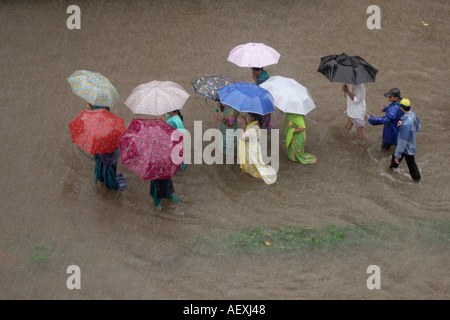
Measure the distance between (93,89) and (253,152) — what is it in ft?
8.03

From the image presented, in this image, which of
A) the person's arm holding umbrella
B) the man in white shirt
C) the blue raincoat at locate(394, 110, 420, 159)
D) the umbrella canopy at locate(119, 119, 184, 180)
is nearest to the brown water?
the man in white shirt

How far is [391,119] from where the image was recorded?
343 inches

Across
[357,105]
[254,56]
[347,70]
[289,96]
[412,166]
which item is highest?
[254,56]

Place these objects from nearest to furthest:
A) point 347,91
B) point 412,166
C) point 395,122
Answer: point 412,166
point 395,122
point 347,91

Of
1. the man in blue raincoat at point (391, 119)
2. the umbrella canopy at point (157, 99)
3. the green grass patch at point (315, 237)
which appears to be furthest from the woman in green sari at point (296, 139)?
the umbrella canopy at point (157, 99)

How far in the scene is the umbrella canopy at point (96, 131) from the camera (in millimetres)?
7297

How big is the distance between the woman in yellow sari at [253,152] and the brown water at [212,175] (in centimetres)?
16

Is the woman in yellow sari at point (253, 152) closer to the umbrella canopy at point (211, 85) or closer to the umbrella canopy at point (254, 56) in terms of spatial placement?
the umbrella canopy at point (211, 85)

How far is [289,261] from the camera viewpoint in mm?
7277

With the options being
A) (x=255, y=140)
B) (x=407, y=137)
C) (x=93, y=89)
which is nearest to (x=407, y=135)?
(x=407, y=137)

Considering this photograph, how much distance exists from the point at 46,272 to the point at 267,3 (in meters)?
8.30

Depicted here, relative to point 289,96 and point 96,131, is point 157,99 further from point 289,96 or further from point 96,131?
point 289,96

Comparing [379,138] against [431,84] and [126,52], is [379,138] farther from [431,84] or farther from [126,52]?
[126,52]

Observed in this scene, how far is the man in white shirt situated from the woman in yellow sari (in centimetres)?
155
